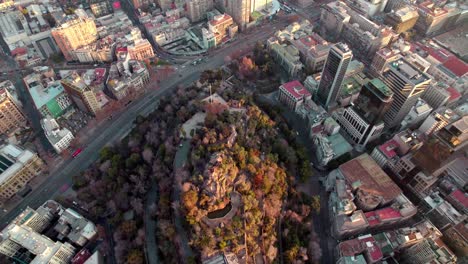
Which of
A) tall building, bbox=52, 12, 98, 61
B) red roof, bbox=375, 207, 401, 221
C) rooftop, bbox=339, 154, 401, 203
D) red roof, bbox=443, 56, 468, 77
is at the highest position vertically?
tall building, bbox=52, 12, 98, 61

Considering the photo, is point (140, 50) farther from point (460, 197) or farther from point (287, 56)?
point (460, 197)

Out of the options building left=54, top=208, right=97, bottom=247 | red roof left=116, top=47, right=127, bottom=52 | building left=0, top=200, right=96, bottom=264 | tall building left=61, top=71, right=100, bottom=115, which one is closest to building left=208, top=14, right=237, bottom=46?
red roof left=116, top=47, right=127, bottom=52

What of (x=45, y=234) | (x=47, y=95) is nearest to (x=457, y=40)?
(x=47, y=95)

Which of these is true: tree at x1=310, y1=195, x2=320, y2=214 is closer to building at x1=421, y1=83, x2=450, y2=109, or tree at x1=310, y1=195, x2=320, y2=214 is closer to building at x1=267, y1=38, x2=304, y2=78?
building at x1=267, y1=38, x2=304, y2=78

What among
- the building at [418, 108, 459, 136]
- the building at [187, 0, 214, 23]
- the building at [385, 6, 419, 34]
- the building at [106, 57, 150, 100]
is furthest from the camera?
the building at [187, 0, 214, 23]

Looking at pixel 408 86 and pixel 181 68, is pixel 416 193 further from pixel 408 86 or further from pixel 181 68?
pixel 181 68

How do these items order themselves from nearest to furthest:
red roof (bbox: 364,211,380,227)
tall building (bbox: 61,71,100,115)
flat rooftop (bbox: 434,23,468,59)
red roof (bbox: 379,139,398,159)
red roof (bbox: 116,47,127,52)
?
red roof (bbox: 364,211,380,227) < red roof (bbox: 379,139,398,159) < tall building (bbox: 61,71,100,115) < red roof (bbox: 116,47,127,52) < flat rooftop (bbox: 434,23,468,59)
